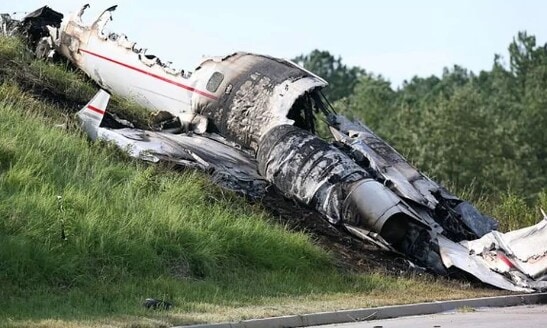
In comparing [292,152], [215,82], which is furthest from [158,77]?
[292,152]

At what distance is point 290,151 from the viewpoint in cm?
1748

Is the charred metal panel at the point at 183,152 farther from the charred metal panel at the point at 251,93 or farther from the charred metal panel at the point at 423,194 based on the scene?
the charred metal panel at the point at 423,194

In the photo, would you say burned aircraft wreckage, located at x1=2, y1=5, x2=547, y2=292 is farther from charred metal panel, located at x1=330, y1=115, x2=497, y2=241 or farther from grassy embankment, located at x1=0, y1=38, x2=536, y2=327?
grassy embankment, located at x1=0, y1=38, x2=536, y2=327

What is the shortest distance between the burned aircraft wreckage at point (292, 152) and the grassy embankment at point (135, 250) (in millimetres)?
704

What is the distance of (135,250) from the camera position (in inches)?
523

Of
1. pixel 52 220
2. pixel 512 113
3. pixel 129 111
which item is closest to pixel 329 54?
pixel 512 113

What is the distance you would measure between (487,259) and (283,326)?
235 inches

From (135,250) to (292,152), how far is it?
5037 mm

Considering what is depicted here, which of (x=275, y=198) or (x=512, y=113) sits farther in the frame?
(x=512, y=113)

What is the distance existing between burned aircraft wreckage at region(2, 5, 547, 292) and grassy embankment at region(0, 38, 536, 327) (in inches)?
27.7

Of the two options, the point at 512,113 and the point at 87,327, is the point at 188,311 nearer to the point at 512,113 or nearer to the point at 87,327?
the point at 87,327

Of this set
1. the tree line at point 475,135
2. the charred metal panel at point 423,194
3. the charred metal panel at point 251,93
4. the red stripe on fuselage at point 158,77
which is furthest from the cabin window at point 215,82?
the tree line at point 475,135

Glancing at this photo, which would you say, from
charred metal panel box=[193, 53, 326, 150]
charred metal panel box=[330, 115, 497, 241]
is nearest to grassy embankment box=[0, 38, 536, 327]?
charred metal panel box=[330, 115, 497, 241]

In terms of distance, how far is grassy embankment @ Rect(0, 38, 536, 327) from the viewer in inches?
445
